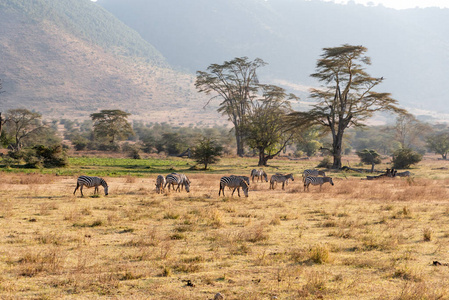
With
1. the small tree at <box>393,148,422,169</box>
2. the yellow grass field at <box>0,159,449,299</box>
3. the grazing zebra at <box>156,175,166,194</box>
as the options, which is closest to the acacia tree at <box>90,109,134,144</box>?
the small tree at <box>393,148,422,169</box>

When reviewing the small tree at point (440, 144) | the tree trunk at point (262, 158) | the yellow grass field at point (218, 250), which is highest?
the small tree at point (440, 144)

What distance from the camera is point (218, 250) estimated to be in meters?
11.0

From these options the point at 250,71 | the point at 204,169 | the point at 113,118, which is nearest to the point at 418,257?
the point at 204,169

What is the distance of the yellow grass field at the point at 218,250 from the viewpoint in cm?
799

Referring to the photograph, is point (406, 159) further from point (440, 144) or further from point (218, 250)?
point (218, 250)

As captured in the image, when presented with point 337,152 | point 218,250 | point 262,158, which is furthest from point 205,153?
point 218,250

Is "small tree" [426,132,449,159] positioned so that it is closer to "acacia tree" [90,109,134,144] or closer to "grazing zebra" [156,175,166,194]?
"acacia tree" [90,109,134,144]

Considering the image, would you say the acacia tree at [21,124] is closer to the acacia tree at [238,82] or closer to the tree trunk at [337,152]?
the acacia tree at [238,82]

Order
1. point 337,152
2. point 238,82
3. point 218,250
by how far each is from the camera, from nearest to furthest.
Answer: point 218,250, point 337,152, point 238,82

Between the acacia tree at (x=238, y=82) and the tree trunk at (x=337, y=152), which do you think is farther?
the acacia tree at (x=238, y=82)

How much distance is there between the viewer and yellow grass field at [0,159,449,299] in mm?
7992

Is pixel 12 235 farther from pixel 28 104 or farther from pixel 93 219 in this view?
pixel 28 104

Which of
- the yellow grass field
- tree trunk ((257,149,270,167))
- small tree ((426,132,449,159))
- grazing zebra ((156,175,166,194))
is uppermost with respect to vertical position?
small tree ((426,132,449,159))

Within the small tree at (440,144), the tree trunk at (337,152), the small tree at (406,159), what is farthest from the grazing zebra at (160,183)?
the small tree at (440,144)
